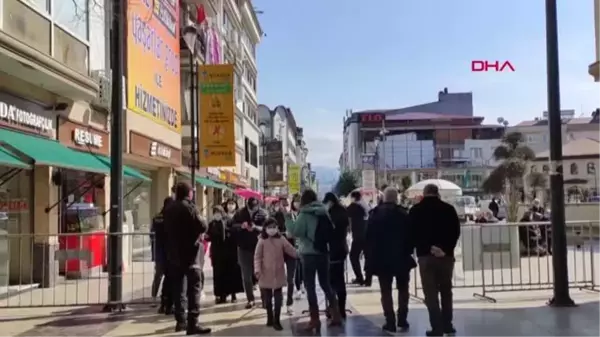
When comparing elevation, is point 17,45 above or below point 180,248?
above

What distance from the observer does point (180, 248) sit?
899 centimetres

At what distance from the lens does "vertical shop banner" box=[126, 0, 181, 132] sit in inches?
767

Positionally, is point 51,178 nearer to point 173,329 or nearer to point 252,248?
point 252,248

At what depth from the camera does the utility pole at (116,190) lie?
36.1 ft

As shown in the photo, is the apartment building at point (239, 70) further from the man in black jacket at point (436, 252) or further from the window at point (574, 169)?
the window at point (574, 169)

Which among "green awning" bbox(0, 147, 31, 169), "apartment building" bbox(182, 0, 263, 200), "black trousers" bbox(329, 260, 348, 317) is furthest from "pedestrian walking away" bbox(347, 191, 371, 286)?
"apartment building" bbox(182, 0, 263, 200)

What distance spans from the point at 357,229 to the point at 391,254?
5119mm

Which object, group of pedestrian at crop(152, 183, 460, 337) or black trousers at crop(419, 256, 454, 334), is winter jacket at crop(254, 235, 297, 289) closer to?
group of pedestrian at crop(152, 183, 460, 337)

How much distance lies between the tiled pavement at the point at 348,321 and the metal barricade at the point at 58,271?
1.50m

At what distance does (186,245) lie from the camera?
9.00m

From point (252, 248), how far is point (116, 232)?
2170mm

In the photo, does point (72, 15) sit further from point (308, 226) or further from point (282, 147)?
point (282, 147)

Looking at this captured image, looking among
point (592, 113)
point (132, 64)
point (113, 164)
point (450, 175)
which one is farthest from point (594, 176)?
point (113, 164)

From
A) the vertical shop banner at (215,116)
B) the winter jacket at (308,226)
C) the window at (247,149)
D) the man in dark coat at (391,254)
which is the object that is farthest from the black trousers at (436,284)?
the window at (247,149)
